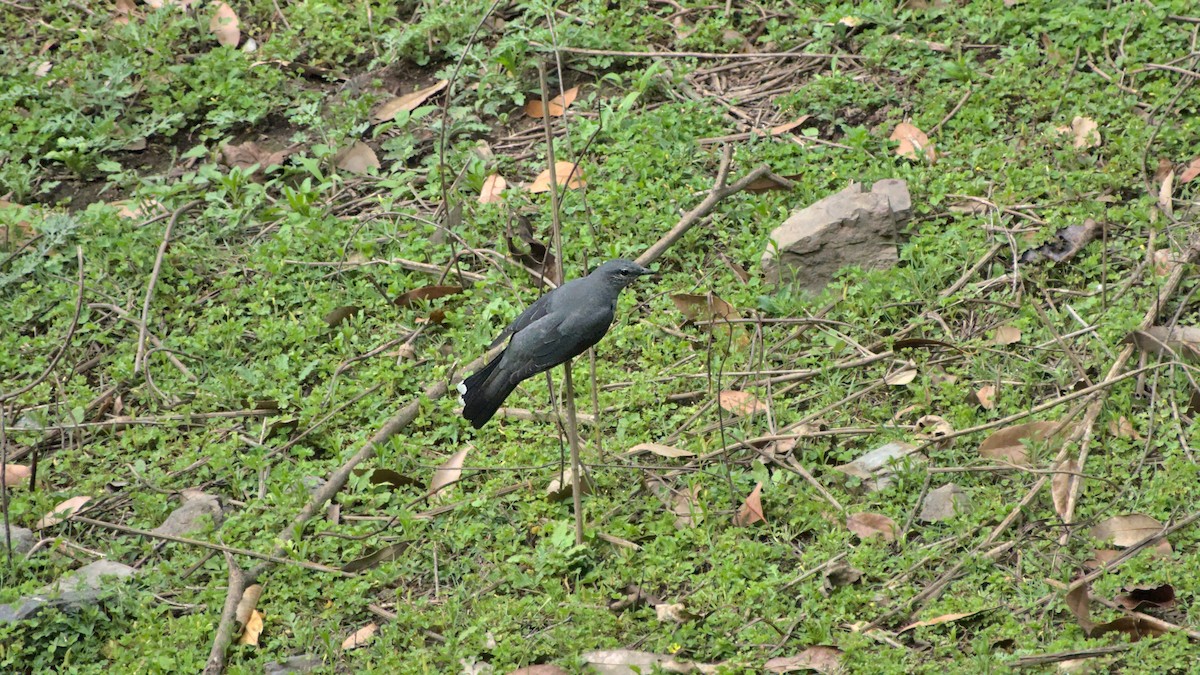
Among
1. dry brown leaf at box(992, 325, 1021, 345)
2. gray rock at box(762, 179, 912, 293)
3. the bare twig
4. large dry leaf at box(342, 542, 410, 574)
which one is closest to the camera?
large dry leaf at box(342, 542, 410, 574)

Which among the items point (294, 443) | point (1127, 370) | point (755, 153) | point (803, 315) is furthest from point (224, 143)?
point (1127, 370)

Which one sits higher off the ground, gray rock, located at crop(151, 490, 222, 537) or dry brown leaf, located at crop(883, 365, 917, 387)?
dry brown leaf, located at crop(883, 365, 917, 387)

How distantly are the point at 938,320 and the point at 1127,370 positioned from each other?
0.80 m

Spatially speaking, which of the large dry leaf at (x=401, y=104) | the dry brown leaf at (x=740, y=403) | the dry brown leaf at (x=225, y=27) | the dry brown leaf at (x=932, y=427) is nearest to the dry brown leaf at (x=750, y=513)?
the dry brown leaf at (x=740, y=403)

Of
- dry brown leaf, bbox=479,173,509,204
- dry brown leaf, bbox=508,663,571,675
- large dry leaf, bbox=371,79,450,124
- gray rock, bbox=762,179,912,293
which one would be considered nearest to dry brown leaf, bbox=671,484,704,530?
dry brown leaf, bbox=508,663,571,675

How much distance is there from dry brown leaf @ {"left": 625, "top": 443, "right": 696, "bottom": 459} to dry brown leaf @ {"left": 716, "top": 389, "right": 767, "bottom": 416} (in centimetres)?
27

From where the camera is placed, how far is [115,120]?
7.38m

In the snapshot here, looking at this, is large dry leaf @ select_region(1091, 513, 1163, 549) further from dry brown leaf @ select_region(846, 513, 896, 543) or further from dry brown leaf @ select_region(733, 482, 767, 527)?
dry brown leaf @ select_region(733, 482, 767, 527)

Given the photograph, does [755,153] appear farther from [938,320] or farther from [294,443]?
[294,443]

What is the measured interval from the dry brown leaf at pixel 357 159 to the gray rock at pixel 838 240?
7.83ft

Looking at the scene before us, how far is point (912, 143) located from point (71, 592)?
13.8 feet

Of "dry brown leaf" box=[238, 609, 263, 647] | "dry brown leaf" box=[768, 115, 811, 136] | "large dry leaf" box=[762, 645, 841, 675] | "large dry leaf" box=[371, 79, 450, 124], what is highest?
"large dry leaf" box=[371, 79, 450, 124]

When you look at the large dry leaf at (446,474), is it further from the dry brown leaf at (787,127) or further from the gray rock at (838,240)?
the dry brown leaf at (787,127)

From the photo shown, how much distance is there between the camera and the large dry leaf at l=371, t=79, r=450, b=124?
23.6 ft
